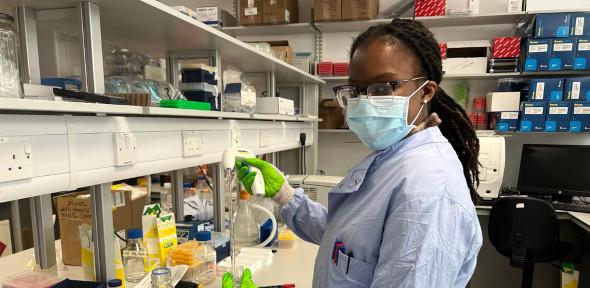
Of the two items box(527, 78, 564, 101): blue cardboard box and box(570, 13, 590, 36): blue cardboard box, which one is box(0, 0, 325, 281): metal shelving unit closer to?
box(527, 78, 564, 101): blue cardboard box

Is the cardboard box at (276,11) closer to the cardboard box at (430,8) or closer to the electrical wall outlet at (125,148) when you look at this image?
the cardboard box at (430,8)

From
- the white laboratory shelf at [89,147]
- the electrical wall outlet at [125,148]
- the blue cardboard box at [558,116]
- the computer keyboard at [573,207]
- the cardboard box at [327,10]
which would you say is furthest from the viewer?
the cardboard box at [327,10]

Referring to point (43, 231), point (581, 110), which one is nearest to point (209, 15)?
point (43, 231)

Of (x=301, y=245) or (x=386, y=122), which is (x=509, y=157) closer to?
(x=301, y=245)

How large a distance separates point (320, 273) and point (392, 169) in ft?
1.11

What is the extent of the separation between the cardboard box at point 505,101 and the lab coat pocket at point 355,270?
2.63 m

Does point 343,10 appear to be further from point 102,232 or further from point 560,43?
point 102,232

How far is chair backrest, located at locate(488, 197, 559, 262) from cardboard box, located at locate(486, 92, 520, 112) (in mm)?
846

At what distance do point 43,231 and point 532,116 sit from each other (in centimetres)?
329

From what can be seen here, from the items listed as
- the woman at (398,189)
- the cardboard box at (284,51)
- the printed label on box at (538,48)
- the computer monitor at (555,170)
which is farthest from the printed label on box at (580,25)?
the woman at (398,189)

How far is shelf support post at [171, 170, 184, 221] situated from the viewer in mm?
1786

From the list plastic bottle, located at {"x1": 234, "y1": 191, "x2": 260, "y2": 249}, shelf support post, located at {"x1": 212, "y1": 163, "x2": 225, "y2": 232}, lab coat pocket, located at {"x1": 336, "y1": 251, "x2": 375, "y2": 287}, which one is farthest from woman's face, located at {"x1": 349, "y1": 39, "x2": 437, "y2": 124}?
plastic bottle, located at {"x1": 234, "y1": 191, "x2": 260, "y2": 249}

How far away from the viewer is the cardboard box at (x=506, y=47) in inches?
112

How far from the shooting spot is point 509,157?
3211mm
